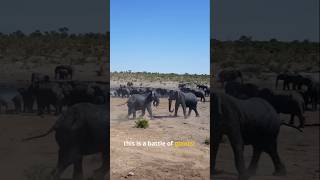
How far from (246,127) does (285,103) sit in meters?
1.35

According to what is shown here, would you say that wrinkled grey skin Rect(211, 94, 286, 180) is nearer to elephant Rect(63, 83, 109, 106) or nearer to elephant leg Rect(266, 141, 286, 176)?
elephant leg Rect(266, 141, 286, 176)

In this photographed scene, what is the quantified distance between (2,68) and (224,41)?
17.0 feet

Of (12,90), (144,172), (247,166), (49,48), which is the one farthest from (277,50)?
(12,90)

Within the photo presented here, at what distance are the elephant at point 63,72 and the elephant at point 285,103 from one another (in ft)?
13.8

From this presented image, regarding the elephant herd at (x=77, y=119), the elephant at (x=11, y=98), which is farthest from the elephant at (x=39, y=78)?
the elephant at (x=11, y=98)

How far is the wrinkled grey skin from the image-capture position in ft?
28.7

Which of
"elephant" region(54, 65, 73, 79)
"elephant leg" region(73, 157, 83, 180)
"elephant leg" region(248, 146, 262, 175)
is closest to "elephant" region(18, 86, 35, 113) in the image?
"elephant" region(54, 65, 73, 79)

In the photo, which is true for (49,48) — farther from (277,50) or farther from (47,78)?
(277,50)

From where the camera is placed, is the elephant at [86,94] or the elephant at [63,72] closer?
the elephant at [86,94]

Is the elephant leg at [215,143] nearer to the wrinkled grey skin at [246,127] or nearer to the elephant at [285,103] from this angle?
the wrinkled grey skin at [246,127]

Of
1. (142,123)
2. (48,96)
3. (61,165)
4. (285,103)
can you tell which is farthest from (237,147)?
(142,123)

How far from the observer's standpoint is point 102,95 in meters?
8.84

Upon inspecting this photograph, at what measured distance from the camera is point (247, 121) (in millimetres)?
8875

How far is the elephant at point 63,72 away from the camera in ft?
30.4
